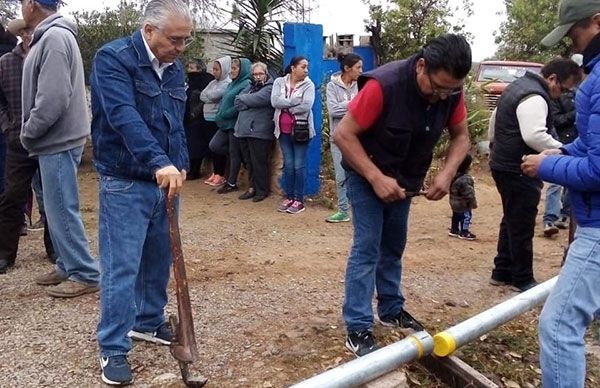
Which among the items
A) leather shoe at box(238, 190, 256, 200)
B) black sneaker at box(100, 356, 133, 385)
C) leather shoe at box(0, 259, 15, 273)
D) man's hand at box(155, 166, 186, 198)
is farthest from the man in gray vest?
leather shoe at box(0, 259, 15, 273)

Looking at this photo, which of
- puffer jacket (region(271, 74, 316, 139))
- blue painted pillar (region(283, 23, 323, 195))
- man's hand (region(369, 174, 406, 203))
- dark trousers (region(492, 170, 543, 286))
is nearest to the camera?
man's hand (region(369, 174, 406, 203))

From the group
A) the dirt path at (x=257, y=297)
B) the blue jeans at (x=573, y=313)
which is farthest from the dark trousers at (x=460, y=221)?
the blue jeans at (x=573, y=313)

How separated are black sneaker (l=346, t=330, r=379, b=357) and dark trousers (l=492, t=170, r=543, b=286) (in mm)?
1909

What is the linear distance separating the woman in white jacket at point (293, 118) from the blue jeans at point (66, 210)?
11.3ft

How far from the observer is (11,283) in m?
4.94

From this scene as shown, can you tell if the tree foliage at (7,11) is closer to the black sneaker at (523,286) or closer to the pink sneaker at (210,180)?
the pink sneaker at (210,180)

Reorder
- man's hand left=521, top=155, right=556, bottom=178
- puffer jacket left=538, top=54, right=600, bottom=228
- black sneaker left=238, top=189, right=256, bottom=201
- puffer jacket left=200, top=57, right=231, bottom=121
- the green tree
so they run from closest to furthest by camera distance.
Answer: puffer jacket left=538, top=54, right=600, bottom=228
man's hand left=521, top=155, right=556, bottom=178
black sneaker left=238, top=189, right=256, bottom=201
puffer jacket left=200, top=57, right=231, bottom=121
the green tree

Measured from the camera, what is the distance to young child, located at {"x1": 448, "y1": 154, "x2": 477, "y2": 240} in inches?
250

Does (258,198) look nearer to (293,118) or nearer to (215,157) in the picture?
(293,118)

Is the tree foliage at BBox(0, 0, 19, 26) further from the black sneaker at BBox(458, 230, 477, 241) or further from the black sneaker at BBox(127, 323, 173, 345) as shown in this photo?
the black sneaker at BBox(127, 323, 173, 345)

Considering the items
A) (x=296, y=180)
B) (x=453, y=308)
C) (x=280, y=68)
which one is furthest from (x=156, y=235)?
(x=280, y=68)

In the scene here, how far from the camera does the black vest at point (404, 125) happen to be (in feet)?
11.3

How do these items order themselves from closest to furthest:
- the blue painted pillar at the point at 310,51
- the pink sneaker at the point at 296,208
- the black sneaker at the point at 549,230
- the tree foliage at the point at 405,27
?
the black sneaker at the point at 549,230, the pink sneaker at the point at 296,208, the blue painted pillar at the point at 310,51, the tree foliage at the point at 405,27

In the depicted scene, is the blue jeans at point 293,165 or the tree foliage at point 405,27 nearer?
the blue jeans at point 293,165
